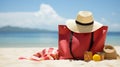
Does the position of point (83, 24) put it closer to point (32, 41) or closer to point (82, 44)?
point (82, 44)

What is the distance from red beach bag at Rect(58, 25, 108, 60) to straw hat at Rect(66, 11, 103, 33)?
0.19 feet

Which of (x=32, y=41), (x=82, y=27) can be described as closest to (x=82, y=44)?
(x=82, y=27)

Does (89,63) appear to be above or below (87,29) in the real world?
below

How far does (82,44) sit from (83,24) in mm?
327

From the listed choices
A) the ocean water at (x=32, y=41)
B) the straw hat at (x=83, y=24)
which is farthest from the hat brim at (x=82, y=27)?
the ocean water at (x=32, y=41)

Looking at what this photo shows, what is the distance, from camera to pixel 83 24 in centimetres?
460

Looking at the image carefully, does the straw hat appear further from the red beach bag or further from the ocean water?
the ocean water

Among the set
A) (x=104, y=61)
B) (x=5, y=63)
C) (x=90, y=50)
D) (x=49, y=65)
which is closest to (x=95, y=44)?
(x=90, y=50)

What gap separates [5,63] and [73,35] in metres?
1.09

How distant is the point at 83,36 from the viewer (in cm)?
450

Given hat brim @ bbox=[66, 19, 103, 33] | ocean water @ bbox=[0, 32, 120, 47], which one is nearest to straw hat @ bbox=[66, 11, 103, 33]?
hat brim @ bbox=[66, 19, 103, 33]

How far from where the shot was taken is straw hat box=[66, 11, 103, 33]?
4520mm

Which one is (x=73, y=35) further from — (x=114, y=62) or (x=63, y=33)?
(x=114, y=62)

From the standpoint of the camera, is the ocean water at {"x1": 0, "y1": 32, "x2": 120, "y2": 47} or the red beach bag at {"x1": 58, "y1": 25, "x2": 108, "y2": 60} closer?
the red beach bag at {"x1": 58, "y1": 25, "x2": 108, "y2": 60}
